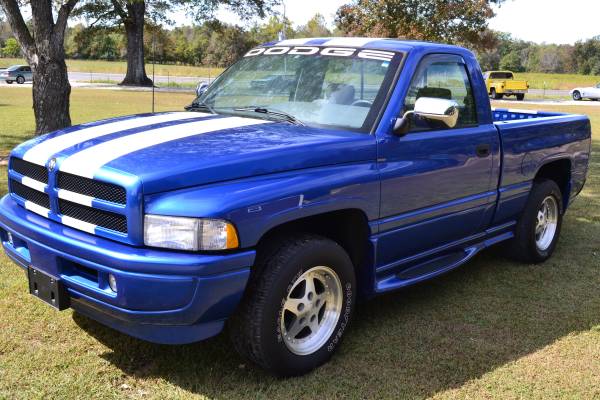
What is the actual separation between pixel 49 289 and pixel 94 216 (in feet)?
1.51

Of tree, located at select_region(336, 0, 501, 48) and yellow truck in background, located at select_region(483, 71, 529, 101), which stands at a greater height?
tree, located at select_region(336, 0, 501, 48)

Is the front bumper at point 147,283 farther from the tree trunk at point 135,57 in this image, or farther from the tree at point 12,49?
the tree at point 12,49

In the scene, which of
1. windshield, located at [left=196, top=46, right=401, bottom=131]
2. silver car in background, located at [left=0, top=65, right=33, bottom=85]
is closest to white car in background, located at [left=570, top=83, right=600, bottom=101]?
silver car in background, located at [left=0, top=65, right=33, bottom=85]

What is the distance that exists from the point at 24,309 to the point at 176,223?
185 centimetres

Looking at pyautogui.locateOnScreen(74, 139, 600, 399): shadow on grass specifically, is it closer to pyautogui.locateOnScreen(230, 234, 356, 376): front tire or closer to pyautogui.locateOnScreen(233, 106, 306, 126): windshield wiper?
pyautogui.locateOnScreen(230, 234, 356, 376): front tire

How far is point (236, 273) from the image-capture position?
2.86 m

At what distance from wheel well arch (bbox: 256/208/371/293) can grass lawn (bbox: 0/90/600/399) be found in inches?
20.4

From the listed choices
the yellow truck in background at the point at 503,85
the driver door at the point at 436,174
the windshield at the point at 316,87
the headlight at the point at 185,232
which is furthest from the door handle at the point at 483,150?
the yellow truck in background at the point at 503,85

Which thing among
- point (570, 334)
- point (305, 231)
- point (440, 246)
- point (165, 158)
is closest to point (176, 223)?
point (165, 158)

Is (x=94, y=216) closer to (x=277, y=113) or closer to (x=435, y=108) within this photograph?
(x=277, y=113)

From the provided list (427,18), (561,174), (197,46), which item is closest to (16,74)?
(427,18)

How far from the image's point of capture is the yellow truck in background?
122 feet

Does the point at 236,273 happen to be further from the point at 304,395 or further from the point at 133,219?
the point at 304,395

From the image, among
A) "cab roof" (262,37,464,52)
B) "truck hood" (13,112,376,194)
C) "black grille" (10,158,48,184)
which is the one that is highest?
"cab roof" (262,37,464,52)
